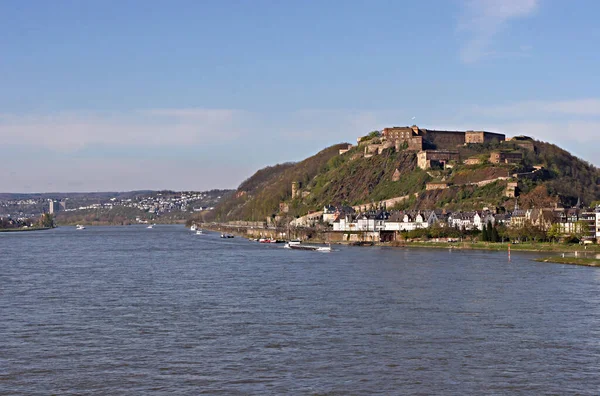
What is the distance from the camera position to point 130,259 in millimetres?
58000

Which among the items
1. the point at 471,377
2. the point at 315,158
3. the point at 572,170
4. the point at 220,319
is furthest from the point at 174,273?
the point at 315,158

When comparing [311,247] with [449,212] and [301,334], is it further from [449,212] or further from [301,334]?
[301,334]

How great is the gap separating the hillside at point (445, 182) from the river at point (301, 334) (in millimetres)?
59908

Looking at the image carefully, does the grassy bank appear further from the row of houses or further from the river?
the river

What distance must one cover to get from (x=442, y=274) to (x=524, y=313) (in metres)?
15.1

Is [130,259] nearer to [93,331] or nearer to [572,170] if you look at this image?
[93,331]

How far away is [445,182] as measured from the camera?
380 feet

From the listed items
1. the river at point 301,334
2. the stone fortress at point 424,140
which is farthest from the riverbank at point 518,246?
the stone fortress at point 424,140

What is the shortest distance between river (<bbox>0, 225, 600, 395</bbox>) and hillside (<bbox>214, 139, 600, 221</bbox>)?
59.9m

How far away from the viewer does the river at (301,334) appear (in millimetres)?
18016

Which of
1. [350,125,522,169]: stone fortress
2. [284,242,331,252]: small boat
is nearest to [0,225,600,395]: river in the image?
[284,242,331,252]: small boat

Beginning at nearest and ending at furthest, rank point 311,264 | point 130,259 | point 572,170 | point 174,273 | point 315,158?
1. point 174,273
2. point 311,264
3. point 130,259
4. point 572,170
5. point 315,158

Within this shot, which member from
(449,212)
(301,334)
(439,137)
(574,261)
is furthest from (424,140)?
(301,334)

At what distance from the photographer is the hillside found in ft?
344
